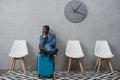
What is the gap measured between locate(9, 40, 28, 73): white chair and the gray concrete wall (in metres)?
0.17

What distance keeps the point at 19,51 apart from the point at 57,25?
120 centimetres

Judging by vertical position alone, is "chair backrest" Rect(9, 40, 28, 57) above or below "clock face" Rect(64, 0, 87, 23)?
below

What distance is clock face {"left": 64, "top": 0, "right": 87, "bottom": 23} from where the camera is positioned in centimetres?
596

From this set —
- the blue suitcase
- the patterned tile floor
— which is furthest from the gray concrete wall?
the blue suitcase

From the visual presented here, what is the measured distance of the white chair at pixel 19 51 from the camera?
561cm

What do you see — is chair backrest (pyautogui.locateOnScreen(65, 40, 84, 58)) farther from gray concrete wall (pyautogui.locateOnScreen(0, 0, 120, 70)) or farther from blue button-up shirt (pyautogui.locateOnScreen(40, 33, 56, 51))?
blue button-up shirt (pyautogui.locateOnScreen(40, 33, 56, 51))

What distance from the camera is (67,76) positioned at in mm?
5258

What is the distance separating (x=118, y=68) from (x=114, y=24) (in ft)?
3.89

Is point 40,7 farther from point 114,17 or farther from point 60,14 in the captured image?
point 114,17

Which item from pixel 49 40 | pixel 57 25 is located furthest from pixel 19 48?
pixel 57 25

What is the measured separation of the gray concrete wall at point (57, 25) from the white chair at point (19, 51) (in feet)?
0.56

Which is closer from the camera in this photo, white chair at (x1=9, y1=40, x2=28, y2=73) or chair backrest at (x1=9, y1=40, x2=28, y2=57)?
white chair at (x1=9, y1=40, x2=28, y2=73)

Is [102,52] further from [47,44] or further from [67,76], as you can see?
[47,44]

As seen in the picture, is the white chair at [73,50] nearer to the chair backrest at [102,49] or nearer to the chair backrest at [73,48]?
the chair backrest at [73,48]
